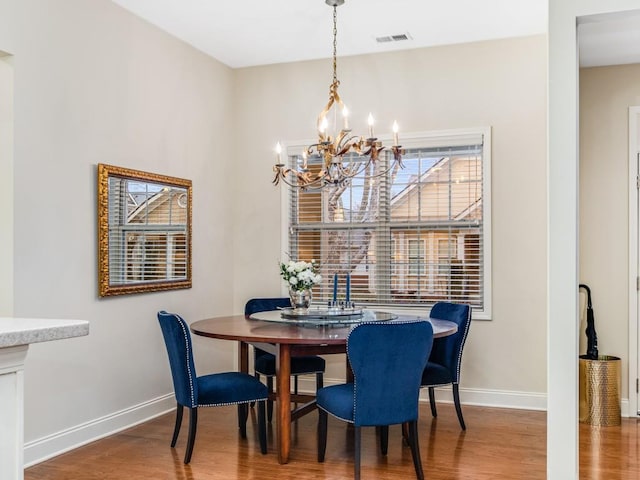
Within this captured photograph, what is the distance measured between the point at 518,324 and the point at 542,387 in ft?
1.69

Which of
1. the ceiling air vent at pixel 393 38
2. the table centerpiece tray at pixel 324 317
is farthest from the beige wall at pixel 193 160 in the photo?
the table centerpiece tray at pixel 324 317

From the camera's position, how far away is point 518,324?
16.1 feet

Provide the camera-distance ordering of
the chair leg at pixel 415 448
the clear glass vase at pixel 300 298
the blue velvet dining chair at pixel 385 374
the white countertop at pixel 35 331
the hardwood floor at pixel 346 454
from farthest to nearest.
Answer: the clear glass vase at pixel 300 298 < the hardwood floor at pixel 346 454 < the chair leg at pixel 415 448 < the blue velvet dining chair at pixel 385 374 < the white countertop at pixel 35 331

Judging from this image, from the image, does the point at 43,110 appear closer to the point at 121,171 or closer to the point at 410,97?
the point at 121,171

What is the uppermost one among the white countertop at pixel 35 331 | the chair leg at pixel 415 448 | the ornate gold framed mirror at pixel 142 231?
the ornate gold framed mirror at pixel 142 231

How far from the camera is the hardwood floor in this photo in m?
3.45

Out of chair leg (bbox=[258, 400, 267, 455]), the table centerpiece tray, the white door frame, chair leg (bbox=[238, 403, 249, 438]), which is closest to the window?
the table centerpiece tray

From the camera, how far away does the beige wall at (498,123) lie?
4875 mm

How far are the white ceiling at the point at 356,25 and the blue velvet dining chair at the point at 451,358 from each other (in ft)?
6.66

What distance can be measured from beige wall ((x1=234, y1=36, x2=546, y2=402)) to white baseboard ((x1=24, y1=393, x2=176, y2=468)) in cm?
153

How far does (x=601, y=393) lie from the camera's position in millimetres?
4508

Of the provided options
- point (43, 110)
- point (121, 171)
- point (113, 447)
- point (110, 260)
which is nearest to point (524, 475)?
point (113, 447)

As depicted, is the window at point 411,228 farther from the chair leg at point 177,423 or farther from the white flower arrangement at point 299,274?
the chair leg at point 177,423

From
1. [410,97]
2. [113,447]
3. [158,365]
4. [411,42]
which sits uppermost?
[411,42]
